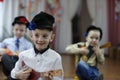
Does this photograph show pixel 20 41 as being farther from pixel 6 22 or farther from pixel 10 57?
pixel 6 22

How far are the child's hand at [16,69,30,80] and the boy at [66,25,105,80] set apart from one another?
49.5 inches

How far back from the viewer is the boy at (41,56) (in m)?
1.66

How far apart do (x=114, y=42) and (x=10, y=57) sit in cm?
560

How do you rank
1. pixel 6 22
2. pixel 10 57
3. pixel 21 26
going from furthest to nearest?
pixel 6 22 → pixel 21 26 → pixel 10 57

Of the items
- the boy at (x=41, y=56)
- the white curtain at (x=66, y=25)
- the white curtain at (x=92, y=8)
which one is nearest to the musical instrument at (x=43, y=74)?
the boy at (x=41, y=56)

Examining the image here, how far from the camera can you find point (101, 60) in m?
2.92

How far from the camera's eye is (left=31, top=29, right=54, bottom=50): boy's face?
1673 millimetres

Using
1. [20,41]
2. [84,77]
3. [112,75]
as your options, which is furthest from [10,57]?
[112,75]

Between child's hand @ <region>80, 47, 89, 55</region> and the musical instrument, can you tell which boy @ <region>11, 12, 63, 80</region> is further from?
child's hand @ <region>80, 47, 89, 55</region>

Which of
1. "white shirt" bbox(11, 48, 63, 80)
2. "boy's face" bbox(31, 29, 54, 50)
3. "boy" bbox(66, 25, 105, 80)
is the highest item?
"boy's face" bbox(31, 29, 54, 50)

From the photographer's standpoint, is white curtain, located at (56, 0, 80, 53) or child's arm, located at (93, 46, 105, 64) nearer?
child's arm, located at (93, 46, 105, 64)

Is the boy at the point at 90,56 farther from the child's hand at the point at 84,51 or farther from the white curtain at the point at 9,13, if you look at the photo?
the white curtain at the point at 9,13

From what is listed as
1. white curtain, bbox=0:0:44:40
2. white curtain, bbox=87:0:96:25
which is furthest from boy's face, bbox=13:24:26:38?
white curtain, bbox=87:0:96:25

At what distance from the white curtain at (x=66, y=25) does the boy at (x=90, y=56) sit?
4.84 meters
